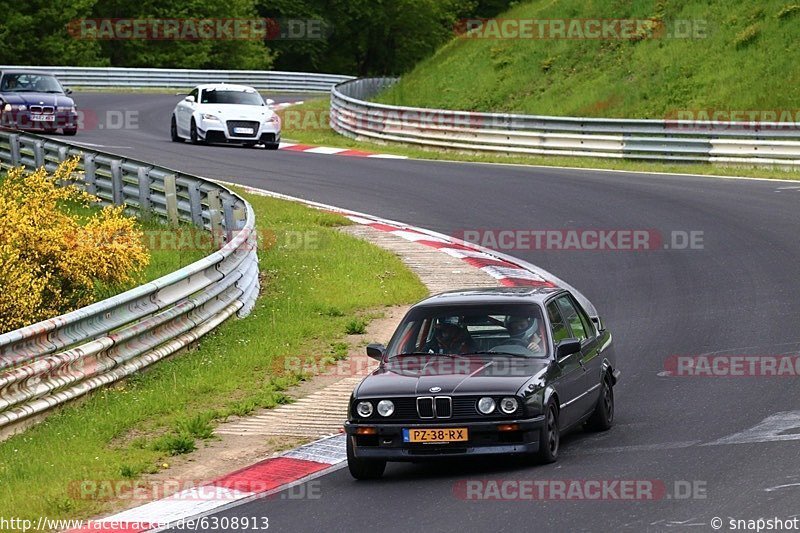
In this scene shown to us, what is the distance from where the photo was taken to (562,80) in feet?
128

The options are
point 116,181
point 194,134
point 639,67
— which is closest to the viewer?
point 116,181

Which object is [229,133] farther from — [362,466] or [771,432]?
[771,432]

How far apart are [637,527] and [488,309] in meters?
3.27

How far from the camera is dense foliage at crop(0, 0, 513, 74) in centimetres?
6819

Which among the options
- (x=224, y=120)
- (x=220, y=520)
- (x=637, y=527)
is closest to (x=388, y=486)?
(x=220, y=520)

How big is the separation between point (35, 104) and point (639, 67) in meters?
15.8

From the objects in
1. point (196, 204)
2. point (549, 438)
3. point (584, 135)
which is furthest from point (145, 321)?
point (584, 135)

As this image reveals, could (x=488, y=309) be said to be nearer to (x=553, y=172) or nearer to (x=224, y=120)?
(x=553, y=172)

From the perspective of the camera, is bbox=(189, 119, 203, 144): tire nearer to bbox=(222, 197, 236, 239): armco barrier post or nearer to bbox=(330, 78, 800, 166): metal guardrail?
bbox=(330, 78, 800, 166): metal guardrail

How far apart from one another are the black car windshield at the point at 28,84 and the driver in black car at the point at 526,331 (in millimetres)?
26588

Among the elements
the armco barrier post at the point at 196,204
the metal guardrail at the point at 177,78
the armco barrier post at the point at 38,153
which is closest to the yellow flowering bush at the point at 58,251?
the armco barrier post at the point at 196,204

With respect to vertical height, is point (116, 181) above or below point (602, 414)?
above

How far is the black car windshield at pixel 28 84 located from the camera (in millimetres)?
35272

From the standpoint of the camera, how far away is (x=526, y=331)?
36.2 ft
